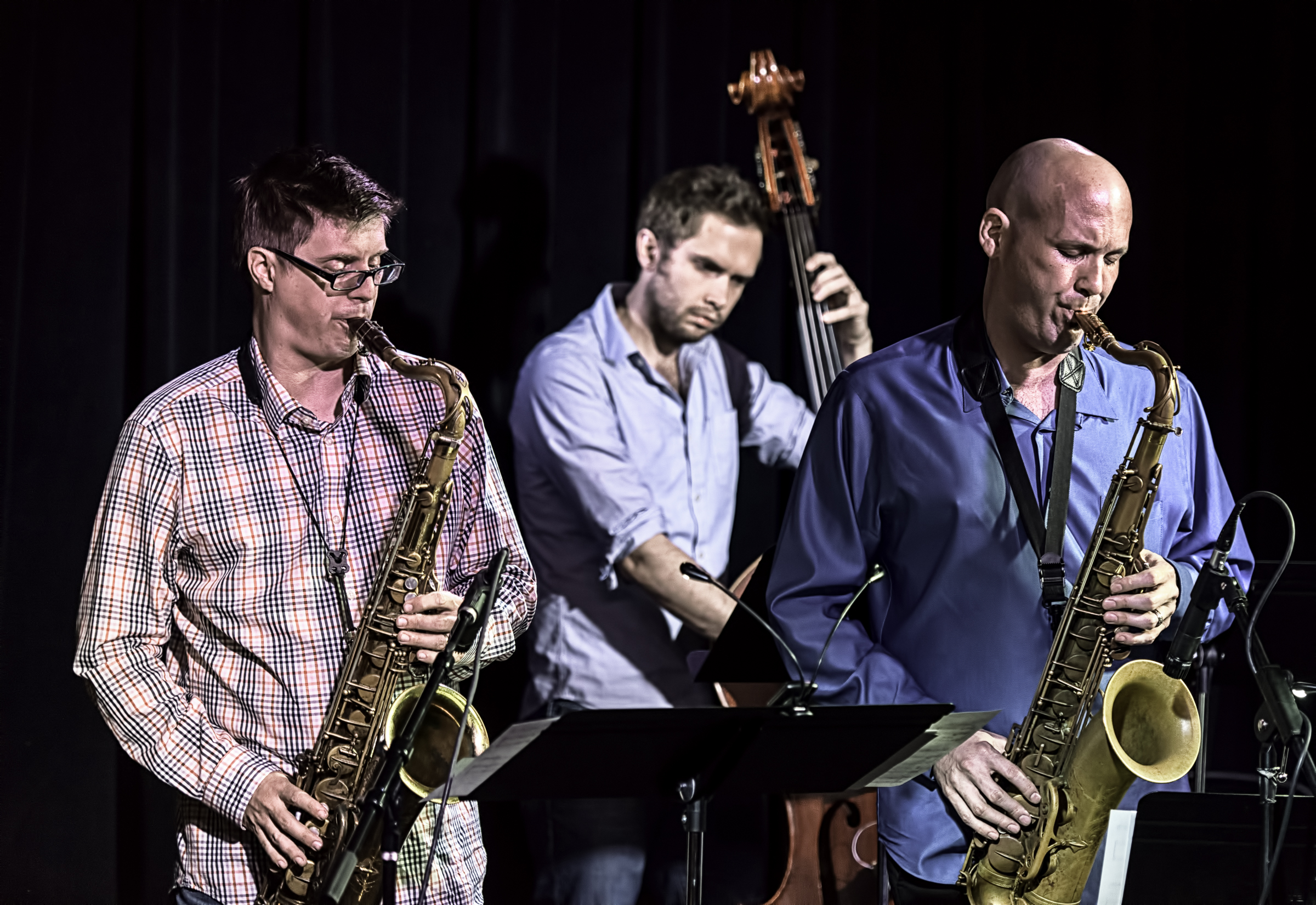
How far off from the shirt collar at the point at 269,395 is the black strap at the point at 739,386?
1649 mm

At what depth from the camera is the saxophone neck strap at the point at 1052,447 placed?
2334mm

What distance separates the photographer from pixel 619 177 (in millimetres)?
3803

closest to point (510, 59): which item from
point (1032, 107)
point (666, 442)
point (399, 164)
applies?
point (399, 164)

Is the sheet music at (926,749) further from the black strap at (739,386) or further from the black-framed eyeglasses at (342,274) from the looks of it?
the black strap at (739,386)

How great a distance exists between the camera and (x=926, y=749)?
2105mm

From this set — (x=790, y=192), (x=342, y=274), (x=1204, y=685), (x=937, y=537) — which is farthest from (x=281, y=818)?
(x=790, y=192)

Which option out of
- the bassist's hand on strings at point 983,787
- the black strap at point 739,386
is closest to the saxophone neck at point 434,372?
the bassist's hand on strings at point 983,787

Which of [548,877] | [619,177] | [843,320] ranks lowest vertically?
[548,877]

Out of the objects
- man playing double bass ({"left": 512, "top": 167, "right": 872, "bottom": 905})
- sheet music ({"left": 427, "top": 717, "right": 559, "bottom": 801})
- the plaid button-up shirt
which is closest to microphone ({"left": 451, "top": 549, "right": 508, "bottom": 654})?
sheet music ({"left": 427, "top": 717, "right": 559, "bottom": 801})

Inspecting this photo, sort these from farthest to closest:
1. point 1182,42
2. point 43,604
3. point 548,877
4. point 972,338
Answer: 1. point 1182,42
2. point 548,877
3. point 43,604
4. point 972,338

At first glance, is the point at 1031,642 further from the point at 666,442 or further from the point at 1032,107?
the point at 1032,107

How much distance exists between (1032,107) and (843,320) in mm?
1078

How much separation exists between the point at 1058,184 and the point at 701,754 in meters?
1.19

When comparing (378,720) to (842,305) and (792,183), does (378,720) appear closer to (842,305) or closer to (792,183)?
(842,305)
